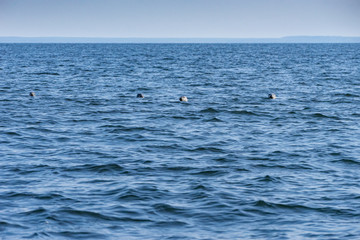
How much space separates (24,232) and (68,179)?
4.48 metres

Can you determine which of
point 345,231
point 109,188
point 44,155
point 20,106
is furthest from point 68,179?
point 20,106

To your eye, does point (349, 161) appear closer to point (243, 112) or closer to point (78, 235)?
point (78, 235)

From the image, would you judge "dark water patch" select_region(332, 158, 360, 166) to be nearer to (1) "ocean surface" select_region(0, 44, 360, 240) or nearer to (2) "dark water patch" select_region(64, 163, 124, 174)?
(1) "ocean surface" select_region(0, 44, 360, 240)

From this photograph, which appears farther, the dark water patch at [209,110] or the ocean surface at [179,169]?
the dark water patch at [209,110]

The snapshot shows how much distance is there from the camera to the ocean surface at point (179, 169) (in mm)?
13344

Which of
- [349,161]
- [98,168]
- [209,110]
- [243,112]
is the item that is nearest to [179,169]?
[98,168]

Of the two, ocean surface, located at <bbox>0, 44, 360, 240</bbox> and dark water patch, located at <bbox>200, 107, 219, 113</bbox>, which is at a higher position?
dark water patch, located at <bbox>200, 107, 219, 113</bbox>

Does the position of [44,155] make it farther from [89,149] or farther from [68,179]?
[68,179]

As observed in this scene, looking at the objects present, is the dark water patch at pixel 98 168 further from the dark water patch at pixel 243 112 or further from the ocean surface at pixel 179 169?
the dark water patch at pixel 243 112

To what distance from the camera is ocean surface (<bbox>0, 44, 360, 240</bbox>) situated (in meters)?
13.3

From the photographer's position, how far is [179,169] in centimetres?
1867

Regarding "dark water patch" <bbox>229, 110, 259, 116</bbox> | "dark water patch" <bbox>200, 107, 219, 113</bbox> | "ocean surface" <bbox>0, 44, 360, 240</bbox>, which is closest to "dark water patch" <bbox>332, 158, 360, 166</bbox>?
"ocean surface" <bbox>0, 44, 360, 240</bbox>

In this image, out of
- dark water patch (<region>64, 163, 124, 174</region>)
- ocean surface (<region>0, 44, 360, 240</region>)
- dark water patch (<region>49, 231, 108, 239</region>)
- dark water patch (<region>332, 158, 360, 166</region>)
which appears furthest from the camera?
dark water patch (<region>332, 158, 360, 166</region>)

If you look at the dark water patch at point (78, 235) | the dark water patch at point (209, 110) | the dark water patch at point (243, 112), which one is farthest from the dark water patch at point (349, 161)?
the dark water patch at point (209, 110)
